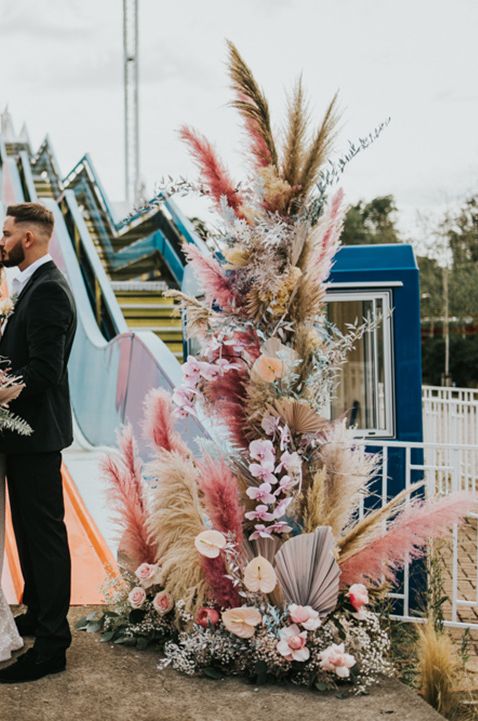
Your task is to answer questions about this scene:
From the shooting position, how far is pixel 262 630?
10.5 ft

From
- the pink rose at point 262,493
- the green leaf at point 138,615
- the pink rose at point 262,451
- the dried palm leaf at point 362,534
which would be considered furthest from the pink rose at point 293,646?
the green leaf at point 138,615

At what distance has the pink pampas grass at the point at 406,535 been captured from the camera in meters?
3.27

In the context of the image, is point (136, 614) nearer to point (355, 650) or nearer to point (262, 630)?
point (262, 630)

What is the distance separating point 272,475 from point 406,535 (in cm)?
56

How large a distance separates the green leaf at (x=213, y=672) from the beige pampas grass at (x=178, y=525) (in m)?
0.23

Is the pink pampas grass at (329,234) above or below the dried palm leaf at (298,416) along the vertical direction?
above

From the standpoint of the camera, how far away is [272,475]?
3293 mm

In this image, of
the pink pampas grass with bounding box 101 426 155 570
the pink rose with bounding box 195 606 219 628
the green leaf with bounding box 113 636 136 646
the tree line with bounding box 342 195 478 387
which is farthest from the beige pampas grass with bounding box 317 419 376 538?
the tree line with bounding box 342 195 478 387

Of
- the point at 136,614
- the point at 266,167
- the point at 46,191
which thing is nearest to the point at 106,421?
the point at 136,614

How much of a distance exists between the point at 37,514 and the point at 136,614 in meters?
0.67

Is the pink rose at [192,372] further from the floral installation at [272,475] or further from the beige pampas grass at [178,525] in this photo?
the beige pampas grass at [178,525]

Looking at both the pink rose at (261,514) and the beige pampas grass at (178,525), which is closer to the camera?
the pink rose at (261,514)

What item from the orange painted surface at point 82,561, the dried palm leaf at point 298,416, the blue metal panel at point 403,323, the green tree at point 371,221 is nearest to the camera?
the dried palm leaf at point 298,416

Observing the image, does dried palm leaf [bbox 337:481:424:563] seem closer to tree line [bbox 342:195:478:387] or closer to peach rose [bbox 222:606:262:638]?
peach rose [bbox 222:606:262:638]
